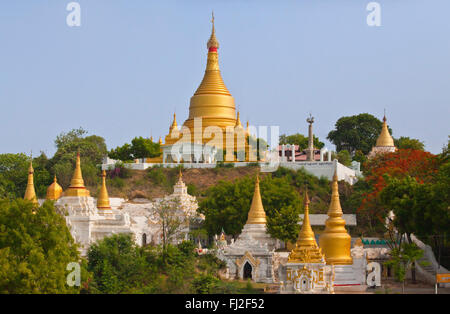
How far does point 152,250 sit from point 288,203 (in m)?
10.5

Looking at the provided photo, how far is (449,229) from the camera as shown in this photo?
36.9 metres

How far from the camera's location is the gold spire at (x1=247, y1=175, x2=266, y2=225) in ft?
150

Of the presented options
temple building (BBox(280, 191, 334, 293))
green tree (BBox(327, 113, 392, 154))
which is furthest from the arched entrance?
green tree (BBox(327, 113, 392, 154))

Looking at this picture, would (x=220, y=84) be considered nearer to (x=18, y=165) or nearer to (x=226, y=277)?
(x=18, y=165)

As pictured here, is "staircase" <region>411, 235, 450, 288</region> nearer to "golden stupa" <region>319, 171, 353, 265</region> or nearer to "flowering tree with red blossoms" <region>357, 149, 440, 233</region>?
"golden stupa" <region>319, 171, 353, 265</region>

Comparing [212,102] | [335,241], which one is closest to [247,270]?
[335,241]

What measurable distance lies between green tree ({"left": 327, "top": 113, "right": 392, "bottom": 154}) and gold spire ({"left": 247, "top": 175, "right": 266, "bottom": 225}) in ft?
127

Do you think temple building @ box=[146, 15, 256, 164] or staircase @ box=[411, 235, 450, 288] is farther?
temple building @ box=[146, 15, 256, 164]

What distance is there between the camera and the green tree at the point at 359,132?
83750 millimetres

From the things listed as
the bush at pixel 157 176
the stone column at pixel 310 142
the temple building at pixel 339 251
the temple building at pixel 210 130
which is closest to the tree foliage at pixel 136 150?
the temple building at pixel 210 130

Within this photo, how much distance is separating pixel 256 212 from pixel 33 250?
15.6 metres

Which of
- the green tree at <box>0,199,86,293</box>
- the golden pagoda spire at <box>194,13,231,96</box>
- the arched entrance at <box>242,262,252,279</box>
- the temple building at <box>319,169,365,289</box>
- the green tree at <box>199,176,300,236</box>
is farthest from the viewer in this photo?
the golden pagoda spire at <box>194,13,231,96</box>

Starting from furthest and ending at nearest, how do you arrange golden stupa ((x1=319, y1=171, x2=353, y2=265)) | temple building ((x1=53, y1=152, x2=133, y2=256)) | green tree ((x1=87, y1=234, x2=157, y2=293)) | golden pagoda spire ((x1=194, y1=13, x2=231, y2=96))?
golden pagoda spire ((x1=194, y1=13, x2=231, y2=96)) → temple building ((x1=53, y1=152, x2=133, y2=256)) → golden stupa ((x1=319, y1=171, x2=353, y2=265)) → green tree ((x1=87, y1=234, x2=157, y2=293))

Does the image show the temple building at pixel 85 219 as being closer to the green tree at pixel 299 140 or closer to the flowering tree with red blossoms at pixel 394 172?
the flowering tree with red blossoms at pixel 394 172
